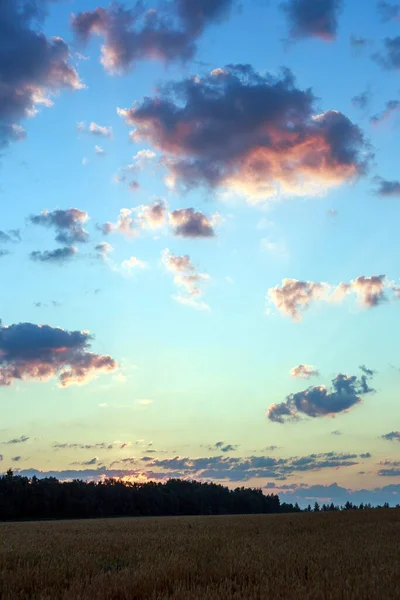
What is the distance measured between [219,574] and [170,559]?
81.3 inches

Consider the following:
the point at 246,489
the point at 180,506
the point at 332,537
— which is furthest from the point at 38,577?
the point at 246,489

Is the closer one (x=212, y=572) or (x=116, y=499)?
(x=212, y=572)

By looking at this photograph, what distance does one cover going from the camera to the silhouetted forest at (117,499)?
121750mm

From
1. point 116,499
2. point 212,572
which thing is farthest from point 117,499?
point 212,572

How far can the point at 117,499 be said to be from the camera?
456 ft

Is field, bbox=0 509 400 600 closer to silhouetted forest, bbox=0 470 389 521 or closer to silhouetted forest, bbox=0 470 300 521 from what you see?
silhouetted forest, bbox=0 470 389 521

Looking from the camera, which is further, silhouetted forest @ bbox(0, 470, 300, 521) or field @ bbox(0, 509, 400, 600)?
silhouetted forest @ bbox(0, 470, 300, 521)

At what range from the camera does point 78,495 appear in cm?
13200

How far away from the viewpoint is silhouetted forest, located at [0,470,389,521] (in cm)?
12175

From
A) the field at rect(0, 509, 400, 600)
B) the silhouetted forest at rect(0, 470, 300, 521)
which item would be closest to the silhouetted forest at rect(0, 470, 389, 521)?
the silhouetted forest at rect(0, 470, 300, 521)

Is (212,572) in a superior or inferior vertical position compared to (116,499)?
superior

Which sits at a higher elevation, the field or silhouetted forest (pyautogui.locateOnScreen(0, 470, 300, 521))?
the field

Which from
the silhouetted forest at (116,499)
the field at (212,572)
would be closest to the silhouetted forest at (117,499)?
the silhouetted forest at (116,499)

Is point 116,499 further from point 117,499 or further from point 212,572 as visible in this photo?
point 212,572
